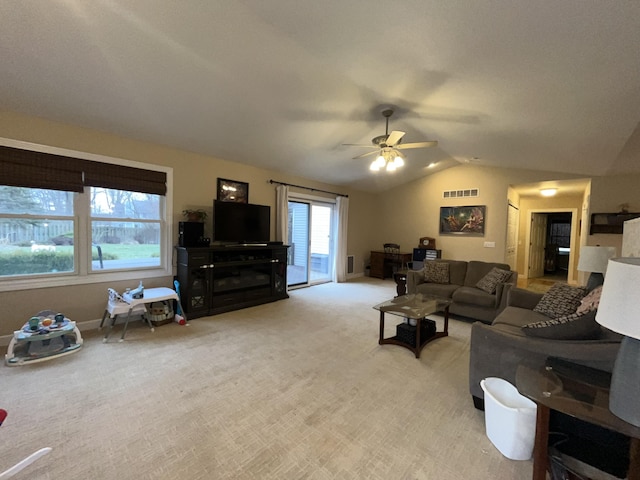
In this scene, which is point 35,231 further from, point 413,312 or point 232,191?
point 413,312

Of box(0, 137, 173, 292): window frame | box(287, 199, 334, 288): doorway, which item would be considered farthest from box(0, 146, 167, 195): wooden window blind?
box(287, 199, 334, 288): doorway

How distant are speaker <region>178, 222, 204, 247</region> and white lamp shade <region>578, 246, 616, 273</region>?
15.4ft

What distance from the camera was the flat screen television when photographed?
439 cm

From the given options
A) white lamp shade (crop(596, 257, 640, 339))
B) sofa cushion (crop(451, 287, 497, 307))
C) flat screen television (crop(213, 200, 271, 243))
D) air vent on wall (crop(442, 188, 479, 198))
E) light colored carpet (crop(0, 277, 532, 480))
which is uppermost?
air vent on wall (crop(442, 188, 479, 198))

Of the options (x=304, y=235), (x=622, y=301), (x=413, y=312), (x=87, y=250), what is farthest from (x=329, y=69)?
(x=304, y=235)

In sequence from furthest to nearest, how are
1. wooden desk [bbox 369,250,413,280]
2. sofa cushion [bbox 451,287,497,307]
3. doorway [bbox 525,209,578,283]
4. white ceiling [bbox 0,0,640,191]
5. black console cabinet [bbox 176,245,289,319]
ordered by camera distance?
1. doorway [bbox 525,209,578,283]
2. wooden desk [bbox 369,250,413,280]
3. black console cabinet [bbox 176,245,289,319]
4. sofa cushion [bbox 451,287,497,307]
5. white ceiling [bbox 0,0,640,191]

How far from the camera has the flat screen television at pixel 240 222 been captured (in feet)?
14.4

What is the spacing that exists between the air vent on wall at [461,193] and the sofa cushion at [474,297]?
318 centimetres

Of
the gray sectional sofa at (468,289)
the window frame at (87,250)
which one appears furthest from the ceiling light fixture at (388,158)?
the window frame at (87,250)

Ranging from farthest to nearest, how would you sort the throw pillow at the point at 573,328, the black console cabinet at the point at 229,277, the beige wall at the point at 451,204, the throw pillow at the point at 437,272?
the beige wall at the point at 451,204 < the throw pillow at the point at 437,272 < the black console cabinet at the point at 229,277 < the throw pillow at the point at 573,328

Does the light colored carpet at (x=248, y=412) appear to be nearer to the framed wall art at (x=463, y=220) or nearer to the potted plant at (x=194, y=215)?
the potted plant at (x=194, y=215)

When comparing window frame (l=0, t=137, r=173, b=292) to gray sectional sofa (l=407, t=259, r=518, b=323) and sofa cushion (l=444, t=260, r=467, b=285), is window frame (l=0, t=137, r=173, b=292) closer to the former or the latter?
gray sectional sofa (l=407, t=259, r=518, b=323)

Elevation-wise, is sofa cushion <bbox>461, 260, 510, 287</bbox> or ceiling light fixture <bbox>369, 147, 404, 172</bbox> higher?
ceiling light fixture <bbox>369, 147, 404, 172</bbox>

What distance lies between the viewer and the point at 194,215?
166 inches
